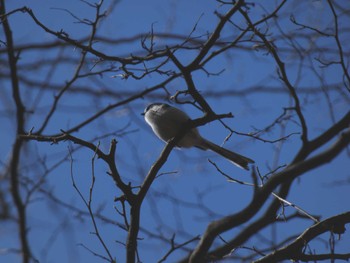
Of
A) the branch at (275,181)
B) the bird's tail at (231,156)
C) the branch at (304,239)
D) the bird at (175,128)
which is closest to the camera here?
the branch at (275,181)

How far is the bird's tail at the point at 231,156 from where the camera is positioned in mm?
3354

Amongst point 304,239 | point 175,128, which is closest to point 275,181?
point 304,239

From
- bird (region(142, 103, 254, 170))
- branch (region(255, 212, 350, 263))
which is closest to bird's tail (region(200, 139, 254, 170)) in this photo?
bird (region(142, 103, 254, 170))

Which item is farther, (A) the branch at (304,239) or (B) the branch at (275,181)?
(A) the branch at (304,239)

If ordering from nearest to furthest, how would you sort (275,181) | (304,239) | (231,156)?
(275,181) → (304,239) → (231,156)

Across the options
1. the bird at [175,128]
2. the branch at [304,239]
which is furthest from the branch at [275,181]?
the bird at [175,128]

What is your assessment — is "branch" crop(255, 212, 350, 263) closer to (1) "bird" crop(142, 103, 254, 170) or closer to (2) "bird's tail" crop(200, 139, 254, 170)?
(2) "bird's tail" crop(200, 139, 254, 170)

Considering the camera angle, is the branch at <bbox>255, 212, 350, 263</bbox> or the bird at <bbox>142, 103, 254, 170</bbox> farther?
the bird at <bbox>142, 103, 254, 170</bbox>

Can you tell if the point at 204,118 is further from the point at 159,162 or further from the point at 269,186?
the point at 269,186

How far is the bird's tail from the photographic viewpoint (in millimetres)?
3354

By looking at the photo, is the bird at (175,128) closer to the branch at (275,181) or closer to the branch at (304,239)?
the branch at (304,239)

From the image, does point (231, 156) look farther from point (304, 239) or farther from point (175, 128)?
point (304, 239)

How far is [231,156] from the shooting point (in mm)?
3473

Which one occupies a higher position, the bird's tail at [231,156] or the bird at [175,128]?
the bird at [175,128]
